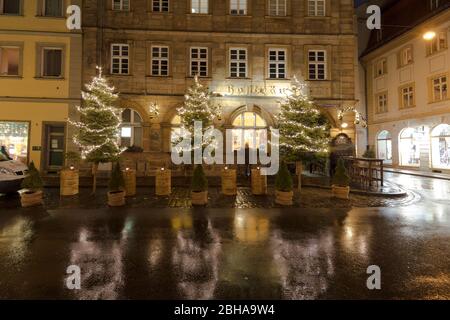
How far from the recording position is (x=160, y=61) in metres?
17.9

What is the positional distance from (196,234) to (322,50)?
16.2 m

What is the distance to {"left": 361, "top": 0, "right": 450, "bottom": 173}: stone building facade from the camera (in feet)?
66.0

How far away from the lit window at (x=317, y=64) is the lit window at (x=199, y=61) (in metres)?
6.64

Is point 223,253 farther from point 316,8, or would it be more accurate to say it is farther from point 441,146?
point 441,146

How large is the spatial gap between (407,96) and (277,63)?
41.9 feet

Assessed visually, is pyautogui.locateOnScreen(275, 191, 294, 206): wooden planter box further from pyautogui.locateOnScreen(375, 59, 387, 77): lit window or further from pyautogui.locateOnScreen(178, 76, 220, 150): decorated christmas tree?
pyautogui.locateOnScreen(375, 59, 387, 77): lit window

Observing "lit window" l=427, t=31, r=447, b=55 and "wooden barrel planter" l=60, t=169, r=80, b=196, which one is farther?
"lit window" l=427, t=31, r=447, b=55

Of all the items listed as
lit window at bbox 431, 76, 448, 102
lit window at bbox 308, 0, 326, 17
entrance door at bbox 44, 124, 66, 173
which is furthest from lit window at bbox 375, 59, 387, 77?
entrance door at bbox 44, 124, 66, 173

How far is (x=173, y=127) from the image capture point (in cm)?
1761

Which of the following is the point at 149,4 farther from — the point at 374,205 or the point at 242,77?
the point at 374,205

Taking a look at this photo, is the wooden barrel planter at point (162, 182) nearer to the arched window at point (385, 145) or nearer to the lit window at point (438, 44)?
the lit window at point (438, 44)

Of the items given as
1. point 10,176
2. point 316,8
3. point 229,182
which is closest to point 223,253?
Answer: point 229,182

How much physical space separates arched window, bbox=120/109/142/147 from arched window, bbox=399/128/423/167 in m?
20.8
